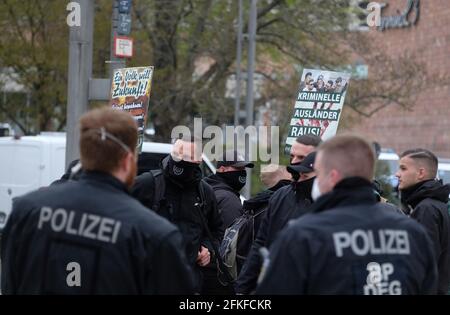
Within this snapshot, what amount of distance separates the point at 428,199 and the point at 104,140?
11.4ft

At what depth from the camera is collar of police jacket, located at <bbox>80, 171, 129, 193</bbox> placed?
3818 mm

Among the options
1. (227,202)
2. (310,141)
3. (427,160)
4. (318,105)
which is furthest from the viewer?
(318,105)

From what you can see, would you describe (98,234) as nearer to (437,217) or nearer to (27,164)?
(437,217)

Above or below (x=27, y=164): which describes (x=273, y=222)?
above

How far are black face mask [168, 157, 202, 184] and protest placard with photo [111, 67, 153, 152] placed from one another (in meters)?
2.15

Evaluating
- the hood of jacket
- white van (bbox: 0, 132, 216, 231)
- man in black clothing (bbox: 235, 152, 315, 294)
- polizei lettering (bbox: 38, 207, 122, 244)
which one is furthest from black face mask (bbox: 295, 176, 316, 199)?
white van (bbox: 0, 132, 216, 231)

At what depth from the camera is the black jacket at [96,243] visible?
3.69 meters

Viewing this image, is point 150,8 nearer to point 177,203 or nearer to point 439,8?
point 439,8

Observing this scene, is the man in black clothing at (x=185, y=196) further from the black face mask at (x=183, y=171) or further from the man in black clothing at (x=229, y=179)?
the man in black clothing at (x=229, y=179)

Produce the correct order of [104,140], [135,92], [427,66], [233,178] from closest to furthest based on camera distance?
[104,140] < [233,178] < [135,92] < [427,66]

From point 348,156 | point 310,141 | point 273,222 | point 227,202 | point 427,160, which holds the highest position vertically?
point 348,156

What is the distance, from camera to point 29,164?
1533 centimetres

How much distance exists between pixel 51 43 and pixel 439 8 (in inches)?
531

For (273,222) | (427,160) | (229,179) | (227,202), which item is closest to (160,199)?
(273,222)
